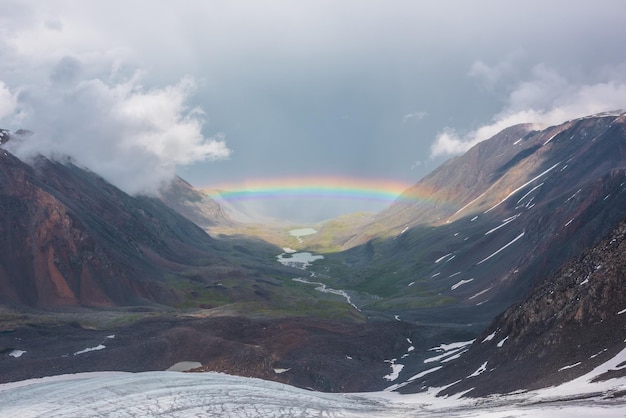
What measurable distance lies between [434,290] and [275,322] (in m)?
79.9

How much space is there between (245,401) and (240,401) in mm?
358

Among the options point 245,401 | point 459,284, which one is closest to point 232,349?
point 245,401

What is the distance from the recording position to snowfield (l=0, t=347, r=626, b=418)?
1257 inches

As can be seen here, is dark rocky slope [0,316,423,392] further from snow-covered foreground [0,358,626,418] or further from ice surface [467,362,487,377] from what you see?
snow-covered foreground [0,358,626,418]

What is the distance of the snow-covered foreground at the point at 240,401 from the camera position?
3200 cm

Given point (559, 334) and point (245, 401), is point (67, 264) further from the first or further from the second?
point (559, 334)

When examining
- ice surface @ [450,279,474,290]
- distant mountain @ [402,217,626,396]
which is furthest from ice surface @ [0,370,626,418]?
ice surface @ [450,279,474,290]

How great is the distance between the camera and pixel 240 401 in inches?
1620

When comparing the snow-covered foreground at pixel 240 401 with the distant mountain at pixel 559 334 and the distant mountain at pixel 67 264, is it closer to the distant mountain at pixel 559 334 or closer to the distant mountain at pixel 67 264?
the distant mountain at pixel 559 334

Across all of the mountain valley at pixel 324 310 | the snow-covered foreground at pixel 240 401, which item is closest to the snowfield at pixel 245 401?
the snow-covered foreground at pixel 240 401

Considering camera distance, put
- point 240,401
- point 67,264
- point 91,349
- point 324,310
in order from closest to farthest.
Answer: point 240,401, point 91,349, point 324,310, point 67,264

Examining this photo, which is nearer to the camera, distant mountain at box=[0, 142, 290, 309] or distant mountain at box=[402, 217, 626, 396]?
distant mountain at box=[402, 217, 626, 396]

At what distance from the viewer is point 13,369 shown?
221 ft

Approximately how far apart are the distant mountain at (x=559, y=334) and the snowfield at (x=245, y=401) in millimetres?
2954
